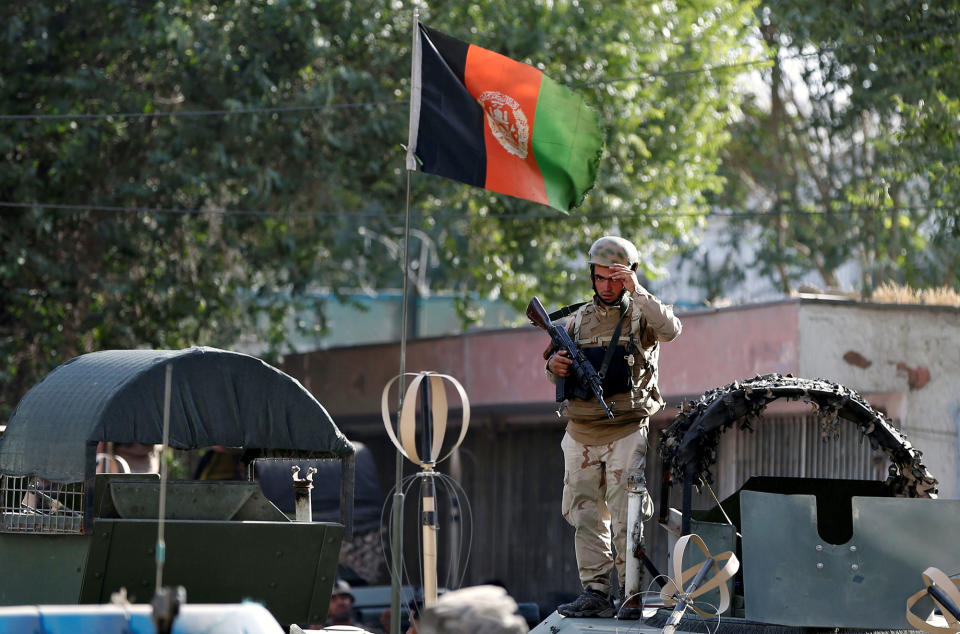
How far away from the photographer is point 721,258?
44094 mm

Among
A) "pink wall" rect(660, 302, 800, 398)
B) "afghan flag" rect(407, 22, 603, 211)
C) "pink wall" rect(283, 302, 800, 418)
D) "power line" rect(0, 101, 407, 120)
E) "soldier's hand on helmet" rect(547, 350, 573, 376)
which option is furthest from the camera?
"power line" rect(0, 101, 407, 120)

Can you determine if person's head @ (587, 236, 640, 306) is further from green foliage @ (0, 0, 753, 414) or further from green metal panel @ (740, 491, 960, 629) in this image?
green foliage @ (0, 0, 753, 414)

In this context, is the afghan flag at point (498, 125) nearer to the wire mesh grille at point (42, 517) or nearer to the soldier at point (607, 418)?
the soldier at point (607, 418)

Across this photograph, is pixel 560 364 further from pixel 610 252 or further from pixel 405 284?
pixel 405 284

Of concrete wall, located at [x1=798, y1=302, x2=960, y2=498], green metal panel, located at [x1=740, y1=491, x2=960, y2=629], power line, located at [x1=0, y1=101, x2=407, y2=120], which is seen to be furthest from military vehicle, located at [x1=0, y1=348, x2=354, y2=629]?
power line, located at [x1=0, y1=101, x2=407, y2=120]

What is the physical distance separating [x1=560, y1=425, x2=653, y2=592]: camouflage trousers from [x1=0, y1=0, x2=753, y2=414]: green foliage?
10332 mm

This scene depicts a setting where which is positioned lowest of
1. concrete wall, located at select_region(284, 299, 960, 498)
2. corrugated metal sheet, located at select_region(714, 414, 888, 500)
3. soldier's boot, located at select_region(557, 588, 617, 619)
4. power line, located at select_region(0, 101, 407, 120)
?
soldier's boot, located at select_region(557, 588, 617, 619)

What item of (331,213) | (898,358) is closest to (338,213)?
(331,213)

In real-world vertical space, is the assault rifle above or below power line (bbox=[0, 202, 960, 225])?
below

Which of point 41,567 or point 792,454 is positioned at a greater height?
point 792,454

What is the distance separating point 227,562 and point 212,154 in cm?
1010

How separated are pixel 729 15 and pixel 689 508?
17792mm

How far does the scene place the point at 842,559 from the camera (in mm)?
7512

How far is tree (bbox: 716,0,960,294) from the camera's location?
16438 mm
